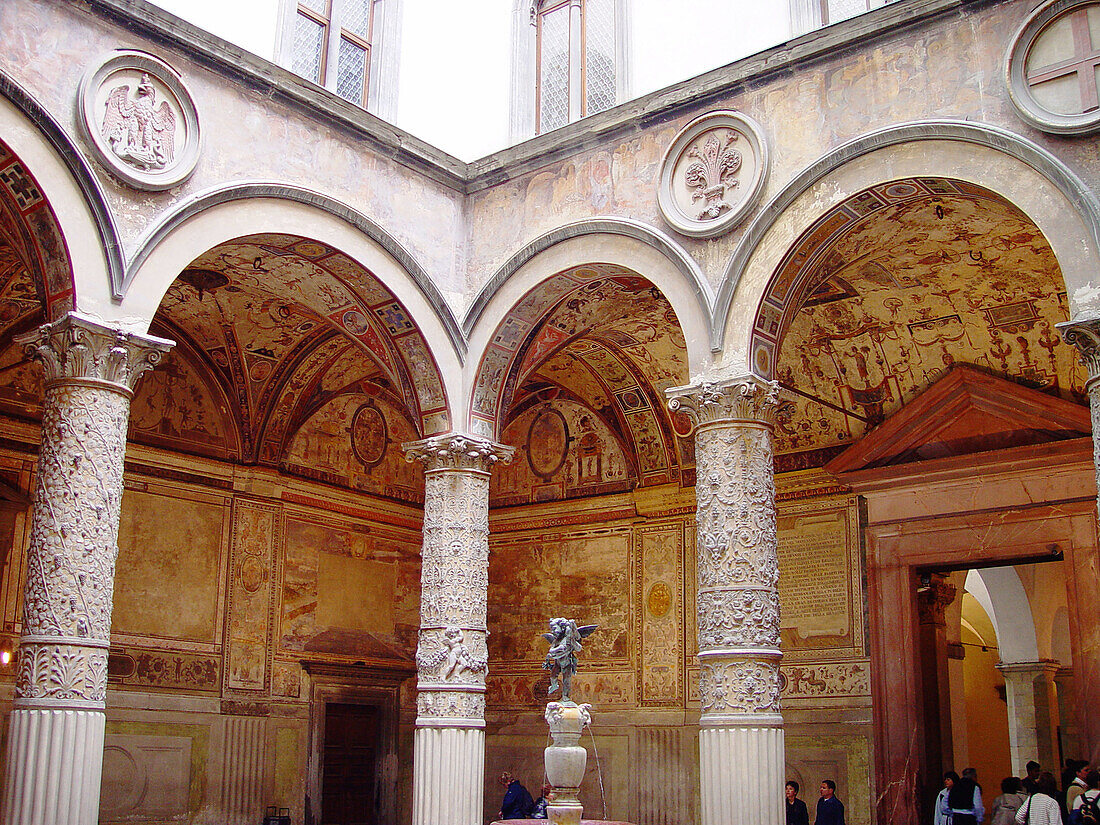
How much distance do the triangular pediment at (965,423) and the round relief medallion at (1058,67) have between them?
378 cm

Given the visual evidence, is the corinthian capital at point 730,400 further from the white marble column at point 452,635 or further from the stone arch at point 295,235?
the stone arch at point 295,235

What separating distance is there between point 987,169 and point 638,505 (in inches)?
267

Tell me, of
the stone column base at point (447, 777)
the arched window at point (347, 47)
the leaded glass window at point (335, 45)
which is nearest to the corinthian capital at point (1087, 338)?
the stone column base at point (447, 777)

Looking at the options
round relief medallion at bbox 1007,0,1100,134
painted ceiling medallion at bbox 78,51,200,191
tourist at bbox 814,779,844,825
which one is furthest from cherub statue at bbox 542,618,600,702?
round relief medallion at bbox 1007,0,1100,134

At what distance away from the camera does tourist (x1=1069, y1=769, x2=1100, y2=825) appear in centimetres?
826

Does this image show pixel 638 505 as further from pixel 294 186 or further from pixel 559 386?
pixel 294 186

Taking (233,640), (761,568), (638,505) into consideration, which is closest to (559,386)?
(638,505)

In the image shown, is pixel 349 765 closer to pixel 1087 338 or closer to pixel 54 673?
pixel 54 673

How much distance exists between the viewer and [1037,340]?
38.0 feet

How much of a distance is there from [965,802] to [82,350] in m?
8.32

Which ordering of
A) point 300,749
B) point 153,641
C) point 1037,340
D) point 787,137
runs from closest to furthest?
point 787,137 < point 1037,340 < point 153,641 < point 300,749

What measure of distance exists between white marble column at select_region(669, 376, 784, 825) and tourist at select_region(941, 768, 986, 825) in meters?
2.57

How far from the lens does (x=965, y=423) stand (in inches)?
476

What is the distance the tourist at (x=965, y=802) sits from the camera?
10453 mm
